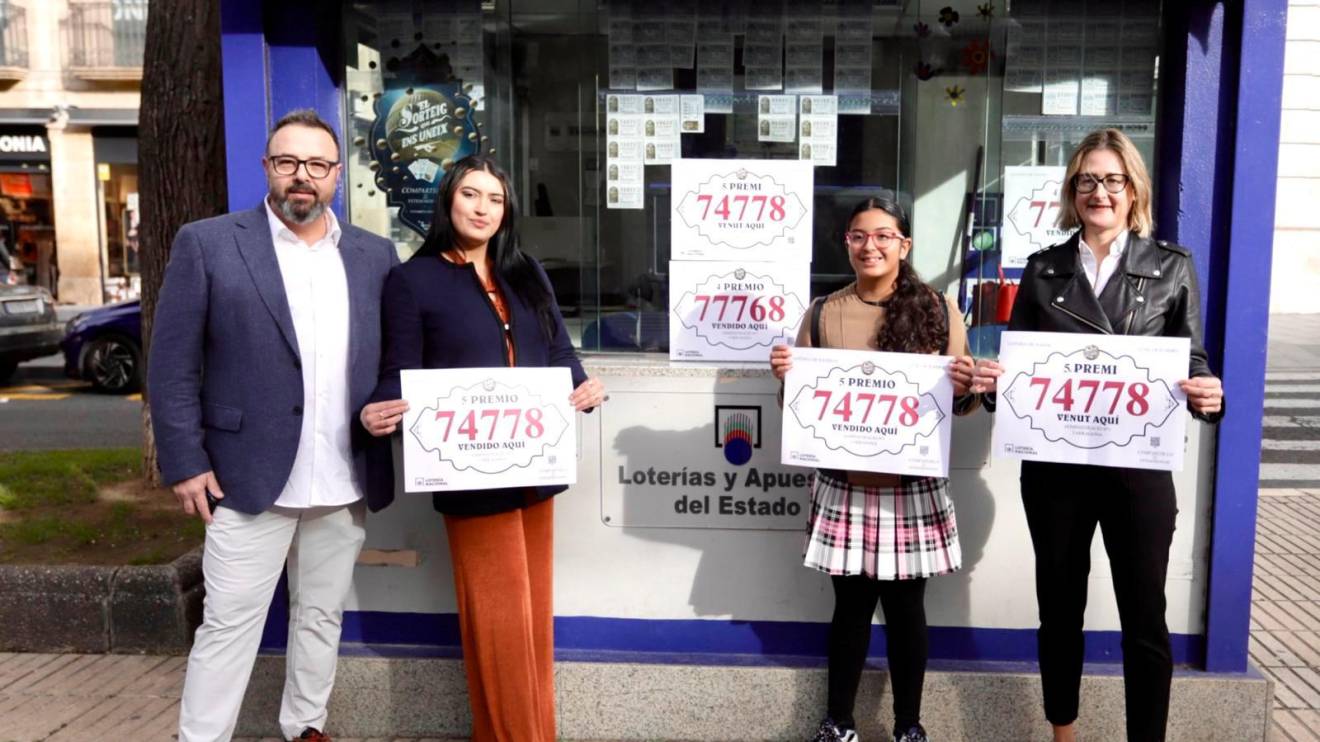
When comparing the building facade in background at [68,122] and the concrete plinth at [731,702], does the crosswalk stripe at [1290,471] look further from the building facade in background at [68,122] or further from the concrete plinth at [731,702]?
the building facade in background at [68,122]

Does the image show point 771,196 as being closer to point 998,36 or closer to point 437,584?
point 998,36

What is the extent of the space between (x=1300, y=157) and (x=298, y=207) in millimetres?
19900

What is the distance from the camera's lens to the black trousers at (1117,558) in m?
3.12

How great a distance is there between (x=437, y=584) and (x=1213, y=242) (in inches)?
115

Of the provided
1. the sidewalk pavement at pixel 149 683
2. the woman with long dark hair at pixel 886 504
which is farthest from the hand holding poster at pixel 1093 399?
the sidewalk pavement at pixel 149 683

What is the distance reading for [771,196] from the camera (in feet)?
13.2

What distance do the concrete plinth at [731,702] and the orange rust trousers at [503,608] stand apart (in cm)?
51

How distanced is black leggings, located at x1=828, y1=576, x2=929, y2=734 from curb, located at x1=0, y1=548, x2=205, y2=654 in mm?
2842

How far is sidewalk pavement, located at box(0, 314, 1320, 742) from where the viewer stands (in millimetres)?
3949

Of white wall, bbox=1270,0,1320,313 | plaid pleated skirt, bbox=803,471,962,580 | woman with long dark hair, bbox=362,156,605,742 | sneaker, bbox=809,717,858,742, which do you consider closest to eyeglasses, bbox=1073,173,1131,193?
plaid pleated skirt, bbox=803,471,962,580

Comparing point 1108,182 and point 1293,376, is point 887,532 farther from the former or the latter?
point 1293,376

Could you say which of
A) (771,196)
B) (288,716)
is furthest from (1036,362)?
(288,716)

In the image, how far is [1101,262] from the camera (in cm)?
318

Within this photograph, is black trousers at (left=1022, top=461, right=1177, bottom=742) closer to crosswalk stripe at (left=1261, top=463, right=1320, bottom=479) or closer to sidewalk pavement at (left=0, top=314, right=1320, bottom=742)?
sidewalk pavement at (left=0, top=314, right=1320, bottom=742)
